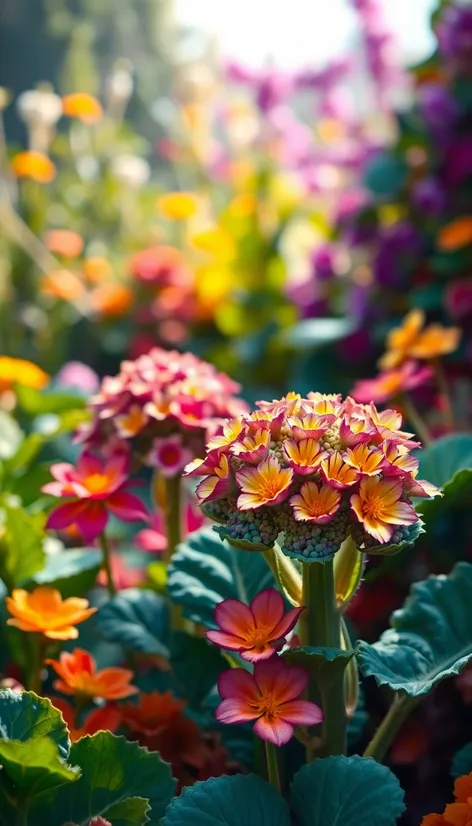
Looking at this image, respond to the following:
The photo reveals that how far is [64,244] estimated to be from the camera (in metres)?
1.64

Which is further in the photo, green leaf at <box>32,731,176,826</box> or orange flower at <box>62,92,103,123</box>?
orange flower at <box>62,92,103,123</box>

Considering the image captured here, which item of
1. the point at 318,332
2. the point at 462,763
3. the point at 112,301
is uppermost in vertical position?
the point at 112,301

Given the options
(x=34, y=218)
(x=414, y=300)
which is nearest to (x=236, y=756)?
(x=414, y=300)

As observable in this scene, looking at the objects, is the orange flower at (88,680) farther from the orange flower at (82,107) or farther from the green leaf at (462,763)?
the orange flower at (82,107)

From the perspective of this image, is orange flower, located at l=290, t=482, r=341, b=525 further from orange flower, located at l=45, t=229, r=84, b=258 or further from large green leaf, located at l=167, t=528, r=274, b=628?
orange flower, located at l=45, t=229, r=84, b=258

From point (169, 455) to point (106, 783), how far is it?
27 cm

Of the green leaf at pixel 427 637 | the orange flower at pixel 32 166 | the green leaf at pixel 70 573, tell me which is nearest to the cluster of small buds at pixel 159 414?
the green leaf at pixel 70 573

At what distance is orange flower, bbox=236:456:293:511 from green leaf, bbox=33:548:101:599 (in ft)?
1.04

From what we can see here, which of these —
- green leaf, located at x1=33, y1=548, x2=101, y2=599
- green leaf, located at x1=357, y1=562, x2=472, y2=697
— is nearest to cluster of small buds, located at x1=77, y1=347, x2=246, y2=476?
green leaf, located at x1=33, y1=548, x2=101, y2=599

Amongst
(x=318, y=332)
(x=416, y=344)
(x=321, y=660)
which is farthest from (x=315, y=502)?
(x=318, y=332)

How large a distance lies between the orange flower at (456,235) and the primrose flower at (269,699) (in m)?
0.82

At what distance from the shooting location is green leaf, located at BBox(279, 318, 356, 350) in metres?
1.41

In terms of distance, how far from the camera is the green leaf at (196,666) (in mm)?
761

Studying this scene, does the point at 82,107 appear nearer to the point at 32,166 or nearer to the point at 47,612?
the point at 32,166
